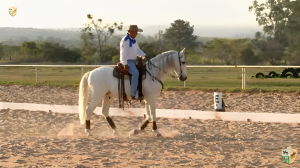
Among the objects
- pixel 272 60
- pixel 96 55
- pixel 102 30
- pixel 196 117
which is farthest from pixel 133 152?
pixel 102 30

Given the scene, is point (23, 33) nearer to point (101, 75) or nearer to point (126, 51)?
point (101, 75)

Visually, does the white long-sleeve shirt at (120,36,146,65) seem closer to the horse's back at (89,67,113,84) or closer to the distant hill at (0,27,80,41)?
the horse's back at (89,67,113,84)

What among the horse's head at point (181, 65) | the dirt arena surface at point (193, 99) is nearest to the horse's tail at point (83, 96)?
the horse's head at point (181, 65)

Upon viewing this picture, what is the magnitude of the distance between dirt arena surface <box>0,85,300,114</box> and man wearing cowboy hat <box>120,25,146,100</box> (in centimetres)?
327

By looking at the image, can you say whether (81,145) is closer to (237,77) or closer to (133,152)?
(133,152)

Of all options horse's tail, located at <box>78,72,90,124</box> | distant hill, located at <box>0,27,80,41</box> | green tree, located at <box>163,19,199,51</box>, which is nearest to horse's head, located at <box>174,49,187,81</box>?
horse's tail, located at <box>78,72,90,124</box>

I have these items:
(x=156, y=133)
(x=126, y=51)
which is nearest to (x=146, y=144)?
(x=156, y=133)

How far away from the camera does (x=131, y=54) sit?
6.15 metres

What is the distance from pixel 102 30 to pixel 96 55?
347 cm

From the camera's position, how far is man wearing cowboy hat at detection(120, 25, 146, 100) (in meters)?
6.12

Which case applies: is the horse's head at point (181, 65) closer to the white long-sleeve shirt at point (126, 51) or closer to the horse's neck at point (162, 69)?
the horse's neck at point (162, 69)

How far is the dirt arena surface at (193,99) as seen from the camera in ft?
30.0

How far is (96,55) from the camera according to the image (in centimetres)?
1855

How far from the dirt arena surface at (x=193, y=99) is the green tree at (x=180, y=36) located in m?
9.77
